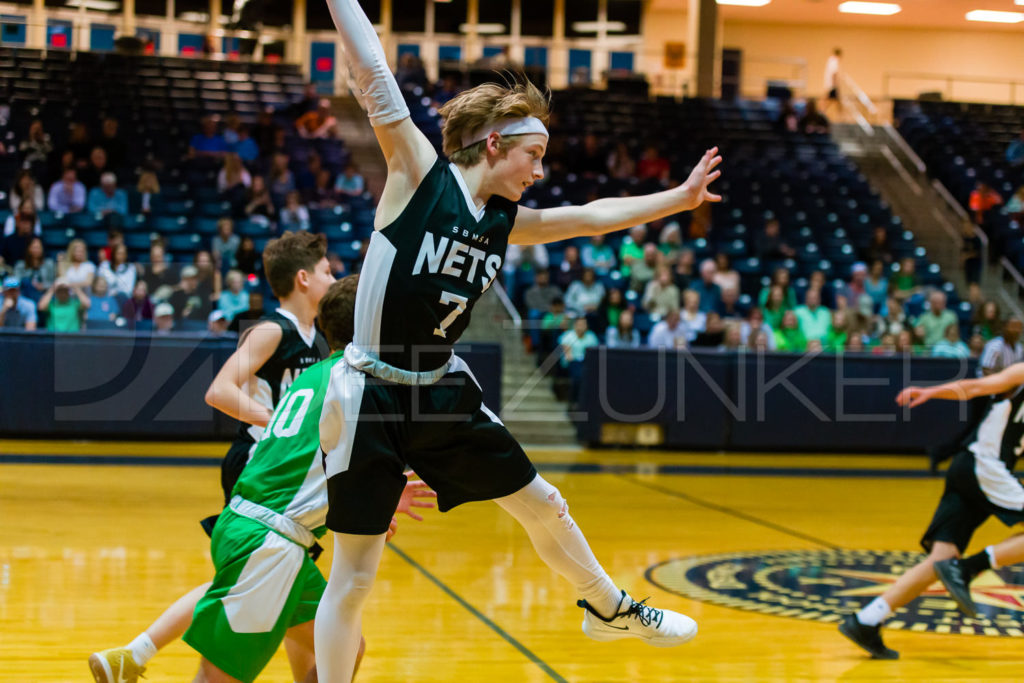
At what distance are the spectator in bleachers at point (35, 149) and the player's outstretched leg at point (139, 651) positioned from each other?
11335 millimetres

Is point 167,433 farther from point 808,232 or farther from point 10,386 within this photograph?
point 808,232

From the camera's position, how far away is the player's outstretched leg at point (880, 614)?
5.05 m

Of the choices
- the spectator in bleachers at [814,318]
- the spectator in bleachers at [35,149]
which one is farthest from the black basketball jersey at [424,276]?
the spectator in bleachers at [35,149]

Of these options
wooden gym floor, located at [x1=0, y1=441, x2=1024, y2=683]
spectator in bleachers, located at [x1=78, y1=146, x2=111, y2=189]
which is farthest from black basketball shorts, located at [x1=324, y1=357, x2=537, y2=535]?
spectator in bleachers, located at [x1=78, y1=146, x2=111, y2=189]

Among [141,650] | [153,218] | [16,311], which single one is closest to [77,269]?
[16,311]

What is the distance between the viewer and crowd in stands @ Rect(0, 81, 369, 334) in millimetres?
11805

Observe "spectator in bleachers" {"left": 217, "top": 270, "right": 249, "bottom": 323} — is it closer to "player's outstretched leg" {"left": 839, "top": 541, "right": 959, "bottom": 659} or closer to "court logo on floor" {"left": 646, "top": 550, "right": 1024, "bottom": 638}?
"court logo on floor" {"left": 646, "top": 550, "right": 1024, "bottom": 638}

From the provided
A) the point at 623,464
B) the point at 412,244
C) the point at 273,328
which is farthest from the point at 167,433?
the point at 412,244

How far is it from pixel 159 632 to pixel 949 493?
3.70m

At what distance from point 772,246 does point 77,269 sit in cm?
880

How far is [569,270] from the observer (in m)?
13.9

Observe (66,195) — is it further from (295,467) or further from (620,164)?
(295,467)

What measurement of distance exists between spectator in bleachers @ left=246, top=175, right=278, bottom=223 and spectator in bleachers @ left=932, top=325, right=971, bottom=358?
8136 mm

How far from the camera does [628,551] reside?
711 centimetres
